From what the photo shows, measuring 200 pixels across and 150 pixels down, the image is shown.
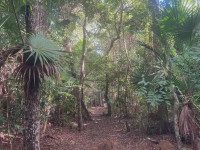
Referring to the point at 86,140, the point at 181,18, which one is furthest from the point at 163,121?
the point at 181,18

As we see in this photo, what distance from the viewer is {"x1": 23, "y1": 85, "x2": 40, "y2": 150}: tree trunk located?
124 inches

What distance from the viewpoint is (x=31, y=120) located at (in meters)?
3.18

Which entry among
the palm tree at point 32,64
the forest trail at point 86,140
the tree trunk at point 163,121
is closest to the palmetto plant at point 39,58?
the palm tree at point 32,64

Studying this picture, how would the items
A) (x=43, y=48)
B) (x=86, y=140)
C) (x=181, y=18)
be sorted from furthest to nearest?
(x=86, y=140)
(x=181, y=18)
(x=43, y=48)

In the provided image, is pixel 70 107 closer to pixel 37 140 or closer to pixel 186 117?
pixel 37 140

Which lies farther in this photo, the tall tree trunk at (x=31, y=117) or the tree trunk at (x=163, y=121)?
the tree trunk at (x=163, y=121)

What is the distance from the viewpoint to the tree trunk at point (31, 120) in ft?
10.4

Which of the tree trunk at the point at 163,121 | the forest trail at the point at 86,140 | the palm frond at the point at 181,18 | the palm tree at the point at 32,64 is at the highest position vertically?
the palm frond at the point at 181,18

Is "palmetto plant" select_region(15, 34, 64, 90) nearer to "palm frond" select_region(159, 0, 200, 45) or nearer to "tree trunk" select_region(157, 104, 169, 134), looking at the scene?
"palm frond" select_region(159, 0, 200, 45)

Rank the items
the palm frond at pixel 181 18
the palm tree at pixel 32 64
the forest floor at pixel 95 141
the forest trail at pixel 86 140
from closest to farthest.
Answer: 1. the palm tree at pixel 32 64
2. the palm frond at pixel 181 18
3. the forest floor at pixel 95 141
4. the forest trail at pixel 86 140

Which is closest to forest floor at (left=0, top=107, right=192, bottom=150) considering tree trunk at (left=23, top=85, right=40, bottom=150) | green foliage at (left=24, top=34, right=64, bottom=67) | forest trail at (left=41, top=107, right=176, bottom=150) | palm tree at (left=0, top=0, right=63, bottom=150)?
forest trail at (left=41, top=107, right=176, bottom=150)

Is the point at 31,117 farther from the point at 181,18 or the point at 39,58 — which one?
the point at 181,18

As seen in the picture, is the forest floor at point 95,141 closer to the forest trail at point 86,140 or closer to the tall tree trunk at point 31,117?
the forest trail at point 86,140

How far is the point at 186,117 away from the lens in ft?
9.07
